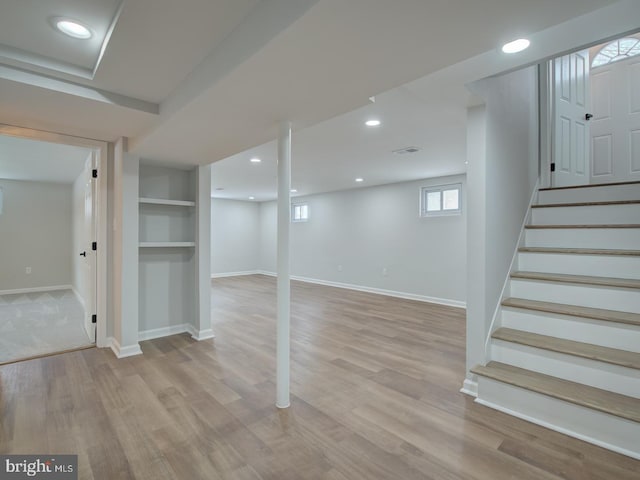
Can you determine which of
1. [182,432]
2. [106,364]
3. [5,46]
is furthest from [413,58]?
[106,364]

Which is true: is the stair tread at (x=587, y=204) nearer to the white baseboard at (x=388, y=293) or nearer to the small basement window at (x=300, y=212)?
the white baseboard at (x=388, y=293)

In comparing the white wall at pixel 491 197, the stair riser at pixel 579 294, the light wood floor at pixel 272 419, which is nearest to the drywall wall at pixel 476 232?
the white wall at pixel 491 197

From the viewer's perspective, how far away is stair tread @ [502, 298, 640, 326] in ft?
7.10

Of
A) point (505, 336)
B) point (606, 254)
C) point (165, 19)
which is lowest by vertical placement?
point (505, 336)

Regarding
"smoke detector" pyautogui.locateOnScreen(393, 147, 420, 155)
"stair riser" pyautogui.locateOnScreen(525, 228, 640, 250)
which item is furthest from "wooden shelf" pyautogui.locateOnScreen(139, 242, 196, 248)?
"stair riser" pyautogui.locateOnScreen(525, 228, 640, 250)

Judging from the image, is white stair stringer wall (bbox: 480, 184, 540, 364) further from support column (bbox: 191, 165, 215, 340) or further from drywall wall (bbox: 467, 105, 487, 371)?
support column (bbox: 191, 165, 215, 340)

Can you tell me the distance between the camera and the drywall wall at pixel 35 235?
632cm

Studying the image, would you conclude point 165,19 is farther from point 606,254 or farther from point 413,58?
point 606,254

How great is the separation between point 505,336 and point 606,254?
1065mm

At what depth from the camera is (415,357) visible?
10.6 feet

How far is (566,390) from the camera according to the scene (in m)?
2.05

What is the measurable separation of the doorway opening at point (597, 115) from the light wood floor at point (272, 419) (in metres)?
2.68

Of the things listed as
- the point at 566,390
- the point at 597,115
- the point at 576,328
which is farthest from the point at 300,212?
the point at 566,390

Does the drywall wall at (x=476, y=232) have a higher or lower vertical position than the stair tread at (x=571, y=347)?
higher
